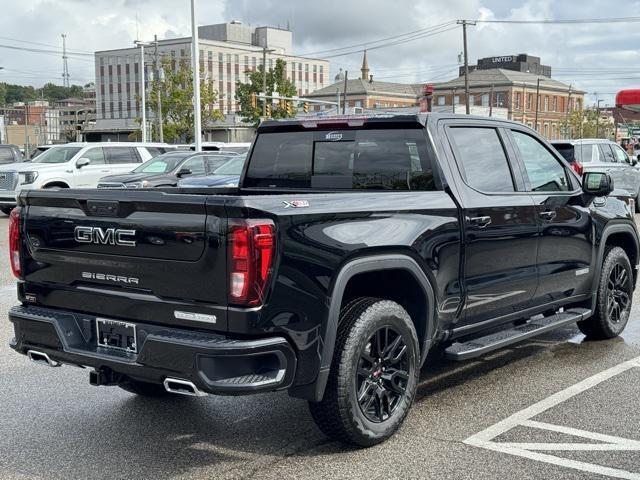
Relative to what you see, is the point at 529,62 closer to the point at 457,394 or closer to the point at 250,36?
the point at 250,36

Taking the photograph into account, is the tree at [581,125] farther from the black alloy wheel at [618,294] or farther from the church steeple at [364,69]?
the black alloy wheel at [618,294]

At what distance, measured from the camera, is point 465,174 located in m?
5.33

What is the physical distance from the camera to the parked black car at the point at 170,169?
1947 cm

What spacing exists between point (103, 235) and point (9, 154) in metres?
23.0

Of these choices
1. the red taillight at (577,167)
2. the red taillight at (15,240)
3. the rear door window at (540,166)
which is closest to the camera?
the red taillight at (15,240)

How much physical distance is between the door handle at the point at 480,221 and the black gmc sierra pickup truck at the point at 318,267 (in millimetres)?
12

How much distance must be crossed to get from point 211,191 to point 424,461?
8.76 ft

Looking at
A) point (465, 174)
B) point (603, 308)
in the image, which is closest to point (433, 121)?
point (465, 174)

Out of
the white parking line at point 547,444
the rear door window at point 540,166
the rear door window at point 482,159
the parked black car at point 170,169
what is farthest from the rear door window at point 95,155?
the white parking line at point 547,444

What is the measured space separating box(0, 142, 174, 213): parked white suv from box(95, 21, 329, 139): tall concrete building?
353ft

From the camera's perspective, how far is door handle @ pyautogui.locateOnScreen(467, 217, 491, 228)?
5153mm

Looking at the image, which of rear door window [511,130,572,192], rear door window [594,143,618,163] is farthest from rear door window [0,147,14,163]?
rear door window [511,130,572,192]

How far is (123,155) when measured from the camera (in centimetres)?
2289

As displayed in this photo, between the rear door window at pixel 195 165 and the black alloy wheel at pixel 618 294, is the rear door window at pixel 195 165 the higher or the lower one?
the higher one
